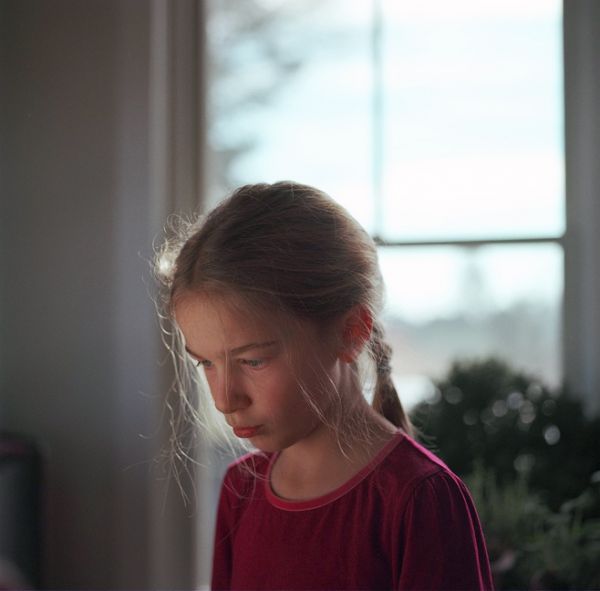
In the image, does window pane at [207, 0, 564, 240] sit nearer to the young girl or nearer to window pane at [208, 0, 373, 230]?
window pane at [208, 0, 373, 230]

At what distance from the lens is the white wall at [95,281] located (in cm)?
89

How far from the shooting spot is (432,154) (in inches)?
46.7

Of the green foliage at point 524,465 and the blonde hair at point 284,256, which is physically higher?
the blonde hair at point 284,256

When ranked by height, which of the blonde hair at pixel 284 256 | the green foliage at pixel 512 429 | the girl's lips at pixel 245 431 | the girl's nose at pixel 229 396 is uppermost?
the blonde hair at pixel 284 256

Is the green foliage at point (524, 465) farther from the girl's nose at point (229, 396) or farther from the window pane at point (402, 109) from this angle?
the girl's nose at point (229, 396)

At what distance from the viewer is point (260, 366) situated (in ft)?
1.39

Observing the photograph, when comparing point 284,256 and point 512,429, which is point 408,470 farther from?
point 512,429

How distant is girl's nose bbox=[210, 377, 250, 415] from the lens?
419 mm

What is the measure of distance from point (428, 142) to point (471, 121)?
0.22 feet

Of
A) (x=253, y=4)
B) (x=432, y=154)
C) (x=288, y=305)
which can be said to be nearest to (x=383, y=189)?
(x=432, y=154)

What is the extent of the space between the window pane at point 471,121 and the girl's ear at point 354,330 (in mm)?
700

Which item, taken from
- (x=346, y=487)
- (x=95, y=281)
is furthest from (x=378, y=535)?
(x=95, y=281)

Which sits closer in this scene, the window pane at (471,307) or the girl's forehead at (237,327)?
the girl's forehead at (237,327)

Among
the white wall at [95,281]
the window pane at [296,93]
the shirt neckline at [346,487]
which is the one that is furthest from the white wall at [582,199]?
the shirt neckline at [346,487]
